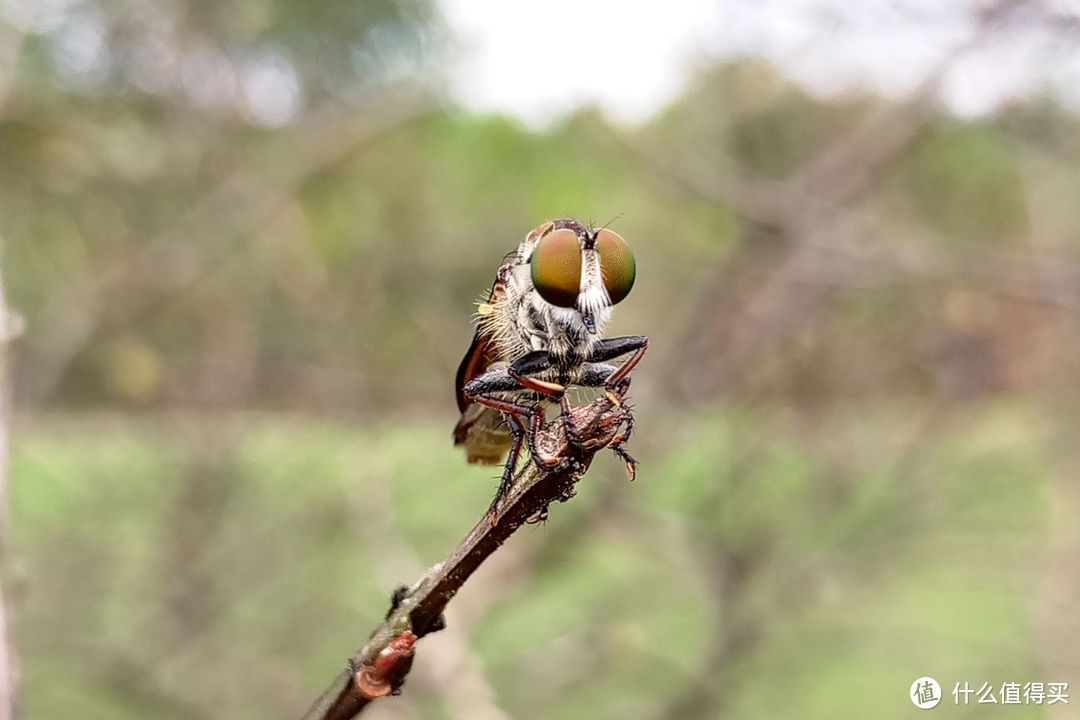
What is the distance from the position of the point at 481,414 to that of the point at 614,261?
0.63 metres

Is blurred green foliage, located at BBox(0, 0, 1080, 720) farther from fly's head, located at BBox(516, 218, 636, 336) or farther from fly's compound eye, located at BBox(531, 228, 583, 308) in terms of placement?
fly's compound eye, located at BBox(531, 228, 583, 308)

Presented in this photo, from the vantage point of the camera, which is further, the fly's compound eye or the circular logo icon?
the circular logo icon

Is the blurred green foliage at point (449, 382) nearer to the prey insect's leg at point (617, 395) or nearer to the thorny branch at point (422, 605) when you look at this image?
the prey insect's leg at point (617, 395)

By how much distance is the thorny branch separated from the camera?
1.08 m

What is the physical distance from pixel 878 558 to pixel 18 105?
5.91m

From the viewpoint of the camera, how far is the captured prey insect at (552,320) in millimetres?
1791

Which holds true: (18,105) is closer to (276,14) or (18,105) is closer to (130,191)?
(130,191)

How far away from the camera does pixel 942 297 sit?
611cm

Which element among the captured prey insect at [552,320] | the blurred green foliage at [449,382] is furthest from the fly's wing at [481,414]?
the blurred green foliage at [449,382]

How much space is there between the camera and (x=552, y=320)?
1.88 m

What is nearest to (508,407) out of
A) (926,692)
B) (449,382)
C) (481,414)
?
(481,414)

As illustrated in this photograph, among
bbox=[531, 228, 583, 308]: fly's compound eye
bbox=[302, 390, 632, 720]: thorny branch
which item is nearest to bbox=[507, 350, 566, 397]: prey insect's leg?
bbox=[531, 228, 583, 308]: fly's compound eye

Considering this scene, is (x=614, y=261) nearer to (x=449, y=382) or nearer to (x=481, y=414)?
(x=481, y=414)

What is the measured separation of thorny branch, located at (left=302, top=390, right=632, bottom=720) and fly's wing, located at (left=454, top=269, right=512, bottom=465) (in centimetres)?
83
